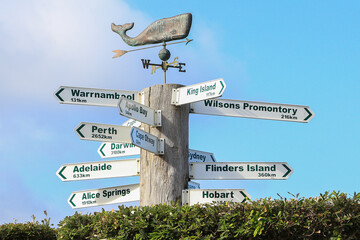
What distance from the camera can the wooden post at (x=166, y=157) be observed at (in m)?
8.69

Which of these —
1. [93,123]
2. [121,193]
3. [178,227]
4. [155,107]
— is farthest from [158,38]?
[178,227]

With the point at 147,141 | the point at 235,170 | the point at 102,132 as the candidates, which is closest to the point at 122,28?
the point at 102,132

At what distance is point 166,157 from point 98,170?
1.32 metres

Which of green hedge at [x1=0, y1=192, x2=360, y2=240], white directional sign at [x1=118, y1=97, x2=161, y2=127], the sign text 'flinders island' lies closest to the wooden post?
Result: the sign text 'flinders island'

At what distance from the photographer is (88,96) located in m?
8.75

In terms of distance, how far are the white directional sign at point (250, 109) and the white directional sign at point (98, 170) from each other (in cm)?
149

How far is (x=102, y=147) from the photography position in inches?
392

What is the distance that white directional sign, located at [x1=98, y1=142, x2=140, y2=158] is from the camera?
9.58 meters

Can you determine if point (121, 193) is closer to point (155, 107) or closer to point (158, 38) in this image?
point (155, 107)

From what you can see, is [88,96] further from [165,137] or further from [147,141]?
[165,137]

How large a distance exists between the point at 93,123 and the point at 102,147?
1.73 m

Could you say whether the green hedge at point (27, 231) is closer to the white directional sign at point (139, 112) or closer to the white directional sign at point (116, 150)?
the white directional sign at point (116, 150)

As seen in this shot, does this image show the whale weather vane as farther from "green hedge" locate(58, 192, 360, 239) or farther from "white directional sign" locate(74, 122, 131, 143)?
"green hedge" locate(58, 192, 360, 239)

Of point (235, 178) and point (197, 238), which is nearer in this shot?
point (197, 238)
